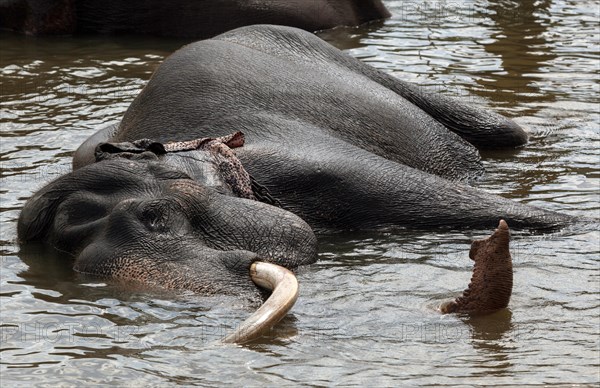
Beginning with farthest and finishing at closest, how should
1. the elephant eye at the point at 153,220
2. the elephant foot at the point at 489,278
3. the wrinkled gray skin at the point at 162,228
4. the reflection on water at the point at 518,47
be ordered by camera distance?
the reflection on water at the point at 518,47
the elephant eye at the point at 153,220
the wrinkled gray skin at the point at 162,228
the elephant foot at the point at 489,278

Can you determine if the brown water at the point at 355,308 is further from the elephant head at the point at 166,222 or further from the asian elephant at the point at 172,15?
the asian elephant at the point at 172,15

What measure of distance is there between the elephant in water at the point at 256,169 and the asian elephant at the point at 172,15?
13.6 feet

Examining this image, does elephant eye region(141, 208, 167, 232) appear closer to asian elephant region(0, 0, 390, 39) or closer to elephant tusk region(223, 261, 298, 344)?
elephant tusk region(223, 261, 298, 344)

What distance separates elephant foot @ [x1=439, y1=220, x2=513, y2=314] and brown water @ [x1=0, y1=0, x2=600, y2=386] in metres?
0.07

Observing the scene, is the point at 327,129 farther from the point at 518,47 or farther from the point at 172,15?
the point at 172,15

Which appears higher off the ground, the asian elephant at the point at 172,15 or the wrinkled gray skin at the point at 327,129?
the wrinkled gray skin at the point at 327,129

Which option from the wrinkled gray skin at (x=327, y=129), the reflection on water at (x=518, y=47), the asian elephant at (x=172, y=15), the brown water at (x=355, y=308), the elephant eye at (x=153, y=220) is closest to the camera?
the brown water at (x=355, y=308)

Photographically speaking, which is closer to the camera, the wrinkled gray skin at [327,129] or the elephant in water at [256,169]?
the elephant in water at [256,169]

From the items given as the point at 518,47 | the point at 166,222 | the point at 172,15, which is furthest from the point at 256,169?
the point at 172,15

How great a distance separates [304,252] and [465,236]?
3.19 ft

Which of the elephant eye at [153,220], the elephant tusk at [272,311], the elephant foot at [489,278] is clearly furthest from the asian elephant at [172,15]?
the elephant tusk at [272,311]

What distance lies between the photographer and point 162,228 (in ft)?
19.6

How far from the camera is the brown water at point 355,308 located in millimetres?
5059

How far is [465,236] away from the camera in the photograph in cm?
681
